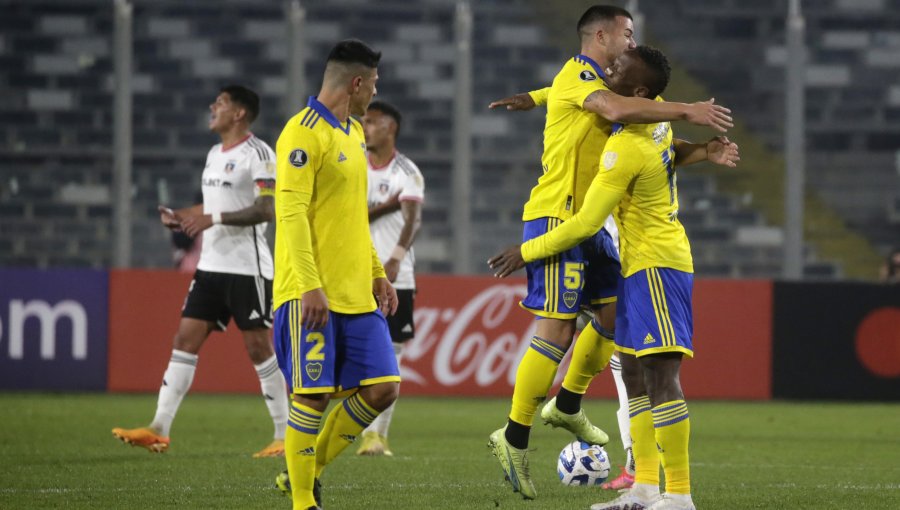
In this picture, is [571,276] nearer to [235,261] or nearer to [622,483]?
[622,483]

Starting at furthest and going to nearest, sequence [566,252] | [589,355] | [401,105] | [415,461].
A: 1. [401,105]
2. [415,461]
3. [589,355]
4. [566,252]

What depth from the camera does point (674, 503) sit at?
5406 millimetres

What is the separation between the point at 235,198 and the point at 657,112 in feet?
11.5

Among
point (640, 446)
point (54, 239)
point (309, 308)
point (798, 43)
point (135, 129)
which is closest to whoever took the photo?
point (309, 308)

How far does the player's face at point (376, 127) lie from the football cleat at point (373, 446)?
6.20ft

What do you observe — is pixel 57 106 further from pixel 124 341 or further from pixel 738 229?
pixel 738 229

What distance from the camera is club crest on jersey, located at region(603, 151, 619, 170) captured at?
218 inches

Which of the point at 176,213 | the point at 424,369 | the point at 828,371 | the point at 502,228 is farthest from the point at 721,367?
the point at 176,213

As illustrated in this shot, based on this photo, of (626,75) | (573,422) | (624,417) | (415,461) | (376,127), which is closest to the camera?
(626,75)

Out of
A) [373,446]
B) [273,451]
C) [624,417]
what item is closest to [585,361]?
[624,417]

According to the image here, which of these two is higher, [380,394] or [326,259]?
[326,259]

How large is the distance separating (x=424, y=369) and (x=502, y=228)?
3788mm

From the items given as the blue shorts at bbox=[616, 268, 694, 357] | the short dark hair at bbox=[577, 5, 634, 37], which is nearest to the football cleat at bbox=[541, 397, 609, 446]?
the blue shorts at bbox=[616, 268, 694, 357]

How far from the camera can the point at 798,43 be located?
14039mm
